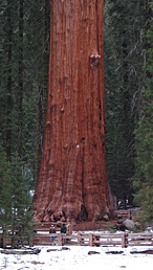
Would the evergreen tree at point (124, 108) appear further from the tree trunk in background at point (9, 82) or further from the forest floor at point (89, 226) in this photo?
the forest floor at point (89, 226)

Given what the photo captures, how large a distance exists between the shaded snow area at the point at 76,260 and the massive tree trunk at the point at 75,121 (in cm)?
505

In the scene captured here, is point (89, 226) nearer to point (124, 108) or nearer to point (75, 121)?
point (75, 121)

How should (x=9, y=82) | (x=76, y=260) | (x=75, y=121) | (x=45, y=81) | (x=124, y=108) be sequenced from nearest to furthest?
1. (x=76, y=260)
2. (x=75, y=121)
3. (x=45, y=81)
4. (x=9, y=82)
5. (x=124, y=108)

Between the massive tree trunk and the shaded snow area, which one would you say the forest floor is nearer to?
the massive tree trunk

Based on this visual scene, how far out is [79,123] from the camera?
741 inches

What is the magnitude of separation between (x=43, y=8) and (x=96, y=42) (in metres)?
7.54

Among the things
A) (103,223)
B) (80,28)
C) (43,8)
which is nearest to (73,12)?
(80,28)

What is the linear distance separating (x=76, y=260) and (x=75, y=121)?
820 cm

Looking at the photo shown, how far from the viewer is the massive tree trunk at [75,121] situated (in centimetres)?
1814

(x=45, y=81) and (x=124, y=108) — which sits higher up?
(x=45, y=81)

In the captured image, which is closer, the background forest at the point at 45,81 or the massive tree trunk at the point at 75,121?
the massive tree trunk at the point at 75,121

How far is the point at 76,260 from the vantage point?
11.4 meters

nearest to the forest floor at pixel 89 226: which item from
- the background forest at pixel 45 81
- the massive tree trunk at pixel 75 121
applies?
the massive tree trunk at pixel 75 121

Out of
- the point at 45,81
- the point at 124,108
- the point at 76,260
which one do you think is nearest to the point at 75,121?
the point at 45,81
